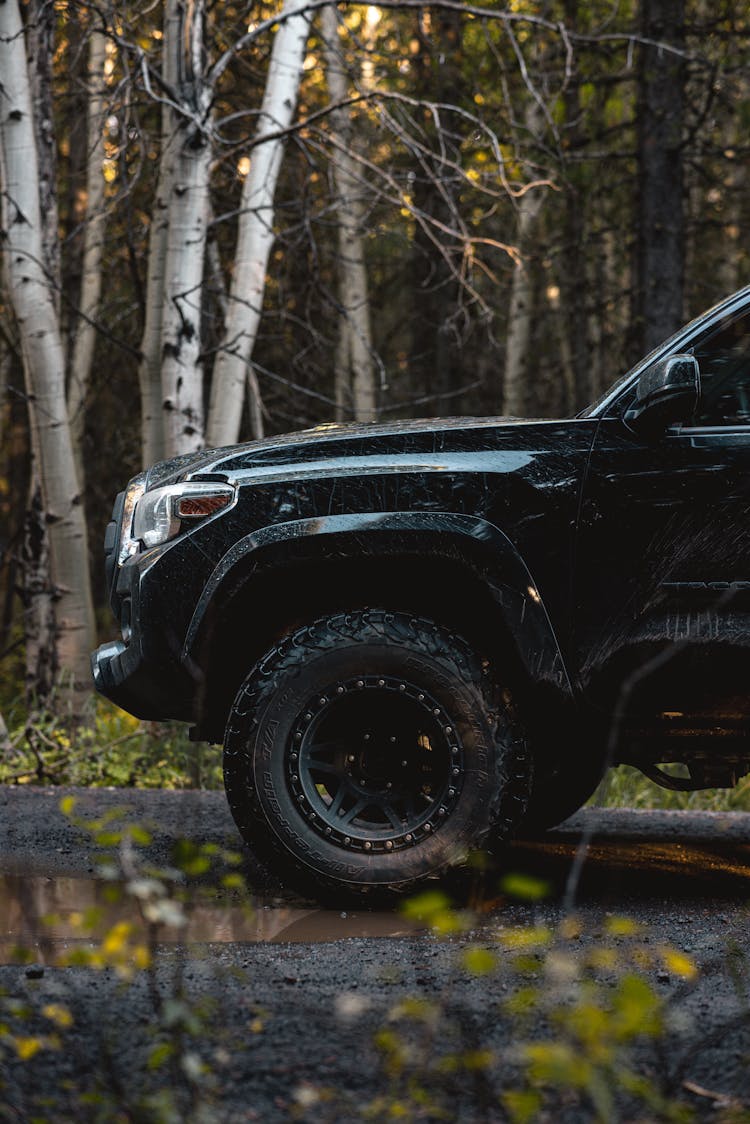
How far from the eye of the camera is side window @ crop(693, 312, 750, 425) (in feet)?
13.7

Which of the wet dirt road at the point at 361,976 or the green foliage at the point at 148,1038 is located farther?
the wet dirt road at the point at 361,976

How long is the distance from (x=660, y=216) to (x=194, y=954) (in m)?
9.28

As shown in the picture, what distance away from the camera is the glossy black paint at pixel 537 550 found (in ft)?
13.1

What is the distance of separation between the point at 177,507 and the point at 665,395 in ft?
5.34

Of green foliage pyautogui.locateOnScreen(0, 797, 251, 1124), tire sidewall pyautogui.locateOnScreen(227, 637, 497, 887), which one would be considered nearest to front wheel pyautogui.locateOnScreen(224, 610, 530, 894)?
tire sidewall pyautogui.locateOnScreen(227, 637, 497, 887)

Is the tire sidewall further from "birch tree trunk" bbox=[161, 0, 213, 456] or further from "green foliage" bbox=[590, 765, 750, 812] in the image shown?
"birch tree trunk" bbox=[161, 0, 213, 456]

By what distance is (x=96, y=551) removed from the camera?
605 inches

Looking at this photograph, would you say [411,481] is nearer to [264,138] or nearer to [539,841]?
[539,841]

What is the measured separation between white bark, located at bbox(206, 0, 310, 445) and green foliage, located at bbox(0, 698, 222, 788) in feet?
6.44

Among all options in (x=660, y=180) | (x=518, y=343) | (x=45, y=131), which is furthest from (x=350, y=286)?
(x=45, y=131)

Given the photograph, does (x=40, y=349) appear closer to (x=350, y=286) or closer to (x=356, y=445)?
(x=356, y=445)

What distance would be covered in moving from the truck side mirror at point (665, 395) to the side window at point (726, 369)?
0.51 ft

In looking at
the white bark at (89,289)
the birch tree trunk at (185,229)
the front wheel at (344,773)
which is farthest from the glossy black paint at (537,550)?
the white bark at (89,289)

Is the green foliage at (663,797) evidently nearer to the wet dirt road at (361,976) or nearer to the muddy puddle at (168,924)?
the wet dirt road at (361,976)
